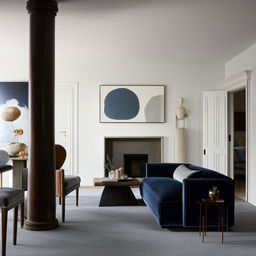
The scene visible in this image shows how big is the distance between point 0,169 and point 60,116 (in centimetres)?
265

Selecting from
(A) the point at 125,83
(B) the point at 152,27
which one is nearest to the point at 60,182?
(B) the point at 152,27

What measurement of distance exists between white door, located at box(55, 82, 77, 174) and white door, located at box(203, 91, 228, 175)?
8.64 ft

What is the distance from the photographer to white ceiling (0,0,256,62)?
15.1ft

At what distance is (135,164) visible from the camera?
821 cm

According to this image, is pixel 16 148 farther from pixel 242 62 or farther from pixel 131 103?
pixel 242 62

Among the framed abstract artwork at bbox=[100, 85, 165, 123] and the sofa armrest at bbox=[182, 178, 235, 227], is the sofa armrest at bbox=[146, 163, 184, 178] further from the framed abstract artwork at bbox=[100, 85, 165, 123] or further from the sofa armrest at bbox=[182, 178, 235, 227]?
the framed abstract artwork at bbox=[100, 85, 165, 123]

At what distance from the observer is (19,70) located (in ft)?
26.2

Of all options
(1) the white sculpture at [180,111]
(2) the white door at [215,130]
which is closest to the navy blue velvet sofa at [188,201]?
(2) the white door at [215,130]

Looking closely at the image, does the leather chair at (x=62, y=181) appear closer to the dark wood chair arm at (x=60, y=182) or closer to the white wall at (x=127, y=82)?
the dark wood chair arm at (x=60, y=182)

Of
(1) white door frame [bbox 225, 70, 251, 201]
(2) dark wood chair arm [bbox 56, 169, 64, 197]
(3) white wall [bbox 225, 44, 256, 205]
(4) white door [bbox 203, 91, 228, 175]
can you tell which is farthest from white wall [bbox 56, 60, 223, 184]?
(2) dark wood chair arm [bbox 56, 169, 64, 197]

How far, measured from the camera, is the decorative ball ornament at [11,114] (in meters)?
7.46

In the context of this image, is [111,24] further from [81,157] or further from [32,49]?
[81,157]

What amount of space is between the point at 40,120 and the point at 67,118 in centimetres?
378

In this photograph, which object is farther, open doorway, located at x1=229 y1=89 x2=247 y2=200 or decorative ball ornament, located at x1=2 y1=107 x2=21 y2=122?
open doorway, located at x1=229 y1=89 x2=247 y2=200
